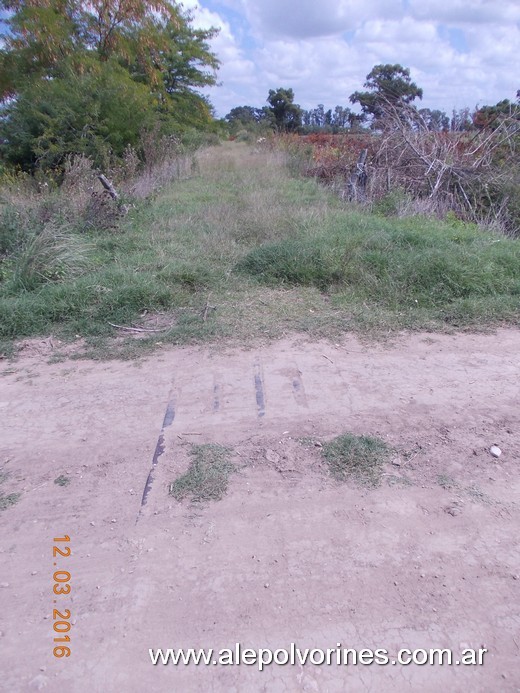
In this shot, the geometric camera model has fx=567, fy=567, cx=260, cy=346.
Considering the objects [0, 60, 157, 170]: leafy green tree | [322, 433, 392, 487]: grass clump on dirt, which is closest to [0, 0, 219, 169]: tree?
[0, 60, 157, 170]: leafy green tree

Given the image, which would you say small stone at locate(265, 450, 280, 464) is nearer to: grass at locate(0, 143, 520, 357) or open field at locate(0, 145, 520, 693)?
open field at locate(0, 145, 520, 693)

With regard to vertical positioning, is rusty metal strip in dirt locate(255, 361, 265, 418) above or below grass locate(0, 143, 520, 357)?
below

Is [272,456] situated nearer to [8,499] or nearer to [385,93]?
[8,499]

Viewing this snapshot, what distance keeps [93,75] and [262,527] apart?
14.2 metres

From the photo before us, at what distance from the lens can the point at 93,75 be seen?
14125mm

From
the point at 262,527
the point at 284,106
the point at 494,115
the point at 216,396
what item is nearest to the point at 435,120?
the point at 494,115

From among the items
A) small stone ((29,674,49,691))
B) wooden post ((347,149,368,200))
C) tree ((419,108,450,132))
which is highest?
tree ((419,108,450,132))

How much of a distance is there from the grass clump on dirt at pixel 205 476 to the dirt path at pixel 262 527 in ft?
0.21

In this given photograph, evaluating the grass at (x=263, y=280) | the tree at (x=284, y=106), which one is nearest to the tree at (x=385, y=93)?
the grass at (x=263, y=280)

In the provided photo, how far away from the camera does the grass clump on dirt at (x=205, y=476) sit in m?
3.10

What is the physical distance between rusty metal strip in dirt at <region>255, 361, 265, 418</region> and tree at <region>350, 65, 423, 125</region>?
8672mm

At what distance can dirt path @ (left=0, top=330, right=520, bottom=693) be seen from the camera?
2268 mm

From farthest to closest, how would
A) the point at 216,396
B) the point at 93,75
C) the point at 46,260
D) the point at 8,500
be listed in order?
the point at 93,75 < the point at 46,260 < the point at 216,396 < the point at 8,500

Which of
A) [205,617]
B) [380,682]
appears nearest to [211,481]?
[205,617]
